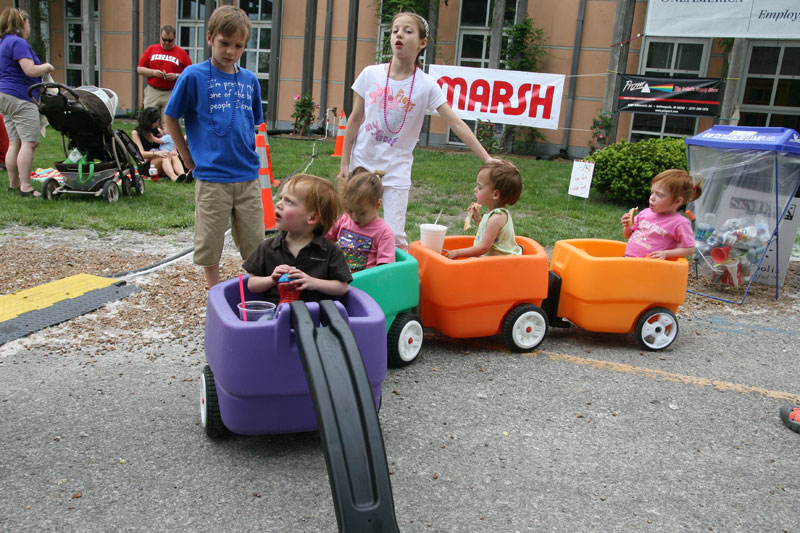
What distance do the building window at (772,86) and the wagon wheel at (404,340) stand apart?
13.9 m

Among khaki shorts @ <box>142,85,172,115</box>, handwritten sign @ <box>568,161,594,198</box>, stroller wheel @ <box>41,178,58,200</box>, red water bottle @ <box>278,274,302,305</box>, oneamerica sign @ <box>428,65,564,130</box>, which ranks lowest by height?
stroller wheel @ <box>41,178,58,200</box>

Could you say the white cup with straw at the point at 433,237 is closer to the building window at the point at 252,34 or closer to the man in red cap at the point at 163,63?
the man in red cap at the point at 163,63

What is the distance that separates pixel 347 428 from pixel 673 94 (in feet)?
39.1

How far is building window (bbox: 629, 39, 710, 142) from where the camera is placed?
48.6ft

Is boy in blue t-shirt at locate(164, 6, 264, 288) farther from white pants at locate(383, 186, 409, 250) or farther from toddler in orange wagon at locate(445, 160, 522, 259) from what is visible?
toddler in orange wagon at locate(445, 160, 522, 259)

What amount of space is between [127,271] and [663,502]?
4044 mm

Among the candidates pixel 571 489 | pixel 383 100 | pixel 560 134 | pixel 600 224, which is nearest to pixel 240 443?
pixel 571 489

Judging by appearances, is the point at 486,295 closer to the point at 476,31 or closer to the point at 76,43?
the point at 476,31

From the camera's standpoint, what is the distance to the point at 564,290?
13.4 ft

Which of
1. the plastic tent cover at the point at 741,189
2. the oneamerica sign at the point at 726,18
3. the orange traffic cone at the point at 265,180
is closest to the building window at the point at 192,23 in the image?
the oneamerica sign at the point at 726,18

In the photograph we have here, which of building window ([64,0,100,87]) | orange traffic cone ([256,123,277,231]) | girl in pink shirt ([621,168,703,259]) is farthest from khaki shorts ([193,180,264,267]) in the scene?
building window ([64,0,100,87])

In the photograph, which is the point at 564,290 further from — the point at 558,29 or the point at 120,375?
the point at 558,29

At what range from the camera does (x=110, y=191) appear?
7.31 metres

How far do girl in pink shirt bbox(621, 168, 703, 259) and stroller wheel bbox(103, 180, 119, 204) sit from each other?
18.8 ft
